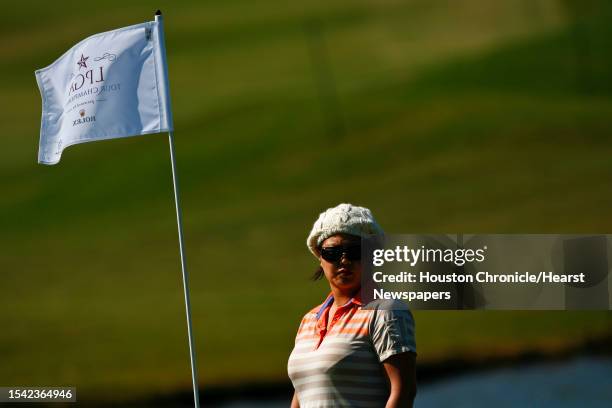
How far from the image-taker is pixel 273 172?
5254 mm

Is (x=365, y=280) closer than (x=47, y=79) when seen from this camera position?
Yes

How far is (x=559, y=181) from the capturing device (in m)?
4.91

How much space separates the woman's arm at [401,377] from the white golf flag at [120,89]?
175 centimetres

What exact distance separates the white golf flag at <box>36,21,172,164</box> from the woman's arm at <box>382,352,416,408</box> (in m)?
1.75

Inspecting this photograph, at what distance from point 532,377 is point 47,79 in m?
2.70

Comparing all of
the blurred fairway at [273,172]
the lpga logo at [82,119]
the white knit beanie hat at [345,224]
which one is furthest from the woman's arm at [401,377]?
the blurred fairway at [273,172]

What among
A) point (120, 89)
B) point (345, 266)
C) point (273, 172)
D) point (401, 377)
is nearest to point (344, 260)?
point (345, 266)

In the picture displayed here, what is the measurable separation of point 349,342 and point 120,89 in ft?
6.13

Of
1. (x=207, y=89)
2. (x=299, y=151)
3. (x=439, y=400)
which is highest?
(x=207, y=89)

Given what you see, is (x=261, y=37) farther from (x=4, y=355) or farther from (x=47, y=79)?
(x=4, y=355)

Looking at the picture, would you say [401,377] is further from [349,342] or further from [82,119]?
[82,119]

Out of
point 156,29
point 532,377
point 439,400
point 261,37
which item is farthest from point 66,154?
point 532,377

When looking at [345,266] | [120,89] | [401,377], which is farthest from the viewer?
[120,89]

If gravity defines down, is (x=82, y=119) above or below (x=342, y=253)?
above
